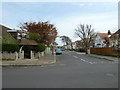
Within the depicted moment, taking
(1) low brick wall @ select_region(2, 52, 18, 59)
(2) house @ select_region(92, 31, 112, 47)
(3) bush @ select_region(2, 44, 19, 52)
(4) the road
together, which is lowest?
(4) the road

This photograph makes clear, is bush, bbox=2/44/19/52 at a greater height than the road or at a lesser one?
greater

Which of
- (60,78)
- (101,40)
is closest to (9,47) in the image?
(60,78)

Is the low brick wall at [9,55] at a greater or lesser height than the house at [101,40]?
lesser

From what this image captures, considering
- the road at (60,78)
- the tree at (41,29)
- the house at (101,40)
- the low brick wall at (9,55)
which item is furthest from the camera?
the house at (101,40)

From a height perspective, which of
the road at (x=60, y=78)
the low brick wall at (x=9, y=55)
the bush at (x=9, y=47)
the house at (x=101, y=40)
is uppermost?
the house at (x=101, y=40)

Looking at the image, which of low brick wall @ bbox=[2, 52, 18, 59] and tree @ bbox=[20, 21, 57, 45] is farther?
tree @ bbox=[20, 21, 57, 45]

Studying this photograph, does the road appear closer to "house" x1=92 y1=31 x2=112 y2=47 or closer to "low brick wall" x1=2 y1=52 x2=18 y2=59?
"low brick wall" x1=2 y1=52 x2=18 y2=59

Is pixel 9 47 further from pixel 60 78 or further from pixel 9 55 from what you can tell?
pixel 60 78

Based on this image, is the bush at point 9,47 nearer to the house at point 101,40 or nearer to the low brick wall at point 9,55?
the low brick wall at point 9,55

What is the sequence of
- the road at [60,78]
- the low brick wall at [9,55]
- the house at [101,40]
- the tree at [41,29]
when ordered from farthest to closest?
the house at [101,40] → the tree at [41,29] → the low brick wall at [9,55] → the road at [60,78]

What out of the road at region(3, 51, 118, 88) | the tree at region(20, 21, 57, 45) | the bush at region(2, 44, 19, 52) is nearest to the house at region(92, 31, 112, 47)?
the tree at region(20, 21, 57, 45)

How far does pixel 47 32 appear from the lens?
1467 inches

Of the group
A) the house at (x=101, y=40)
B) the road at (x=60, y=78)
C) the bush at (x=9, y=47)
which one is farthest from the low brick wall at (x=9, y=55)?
the house at (x=101, y=40)

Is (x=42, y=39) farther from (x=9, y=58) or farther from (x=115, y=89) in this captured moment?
(x=115, y=89)
